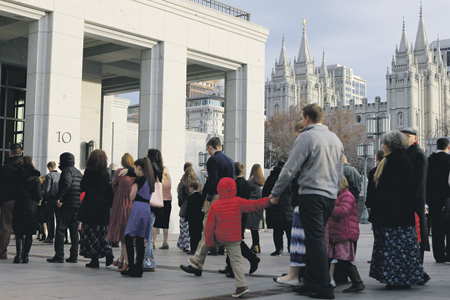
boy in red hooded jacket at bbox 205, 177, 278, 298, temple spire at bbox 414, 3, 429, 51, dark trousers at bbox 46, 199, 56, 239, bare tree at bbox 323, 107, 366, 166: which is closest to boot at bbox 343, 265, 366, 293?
boy in red hooded jacket at bbox 205, 177, 278, 298

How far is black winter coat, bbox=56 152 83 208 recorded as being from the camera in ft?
30.8

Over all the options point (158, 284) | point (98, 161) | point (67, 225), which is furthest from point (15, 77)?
point (158, 284)

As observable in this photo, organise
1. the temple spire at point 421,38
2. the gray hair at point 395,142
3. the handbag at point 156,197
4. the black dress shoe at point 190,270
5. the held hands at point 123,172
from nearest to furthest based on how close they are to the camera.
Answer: the gray hair at point 395,142 → the black dress shoe at point 190,270 → the held hands at point 123,172 → the handbag at point 156,197 → the temple spire at point 421,38

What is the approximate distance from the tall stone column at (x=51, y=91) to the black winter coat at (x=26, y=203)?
15.3 feet

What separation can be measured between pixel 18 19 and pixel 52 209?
5.08 metres

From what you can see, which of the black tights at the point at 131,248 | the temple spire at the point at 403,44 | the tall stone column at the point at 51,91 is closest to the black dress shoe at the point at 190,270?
the black tights at the point at 131,248

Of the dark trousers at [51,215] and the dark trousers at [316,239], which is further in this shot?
the dark trousers at [51,215]

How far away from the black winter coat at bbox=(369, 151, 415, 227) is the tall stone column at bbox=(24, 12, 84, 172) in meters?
9.75

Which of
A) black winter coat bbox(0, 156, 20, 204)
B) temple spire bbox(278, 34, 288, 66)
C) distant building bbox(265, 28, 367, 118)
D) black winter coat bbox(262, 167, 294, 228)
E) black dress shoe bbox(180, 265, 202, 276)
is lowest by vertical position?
black dress shoe bbox(180, 265, 202, 276)

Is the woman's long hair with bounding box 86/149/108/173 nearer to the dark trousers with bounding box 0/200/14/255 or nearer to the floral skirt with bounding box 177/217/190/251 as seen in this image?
the dark trousers with bounding box 0/200/14/255

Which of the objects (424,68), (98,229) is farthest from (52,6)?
(424,68)

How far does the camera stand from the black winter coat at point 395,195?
21.6 feet

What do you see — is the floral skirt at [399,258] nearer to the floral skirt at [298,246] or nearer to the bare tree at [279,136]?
the floral skirt at [298,246]

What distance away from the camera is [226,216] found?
6555 millimetres
